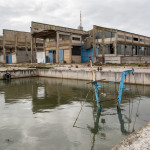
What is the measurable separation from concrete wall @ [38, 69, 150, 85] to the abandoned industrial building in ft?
32.4

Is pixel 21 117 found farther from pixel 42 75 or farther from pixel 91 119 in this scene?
pixel 42 75

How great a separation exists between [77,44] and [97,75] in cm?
2452

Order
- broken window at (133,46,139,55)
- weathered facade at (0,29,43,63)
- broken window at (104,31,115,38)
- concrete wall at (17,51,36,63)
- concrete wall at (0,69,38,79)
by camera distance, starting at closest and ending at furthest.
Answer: concrete wall at (0,69,38,79) < broken window at (104,31,115,38) < broken window at (133,46,139,55) < concrete wall at (17,51,36,63) < weathered facade at (0,29,43,63)

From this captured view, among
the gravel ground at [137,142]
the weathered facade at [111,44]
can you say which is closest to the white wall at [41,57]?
the weathered facade at [111,44]

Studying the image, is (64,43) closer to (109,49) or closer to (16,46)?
(109,49)

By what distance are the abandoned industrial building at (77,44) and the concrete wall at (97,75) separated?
986cm

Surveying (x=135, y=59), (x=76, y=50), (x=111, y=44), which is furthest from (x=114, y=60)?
(x=76, y=50)

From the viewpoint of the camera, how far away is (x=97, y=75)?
26.4 m

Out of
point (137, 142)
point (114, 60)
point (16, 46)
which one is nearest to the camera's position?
point (137, 142)

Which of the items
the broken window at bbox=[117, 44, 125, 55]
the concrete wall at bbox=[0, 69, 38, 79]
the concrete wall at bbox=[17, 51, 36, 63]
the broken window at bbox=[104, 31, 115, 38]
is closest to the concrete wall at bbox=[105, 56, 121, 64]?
the broken window at bbox=[117, 44, 125, 55]

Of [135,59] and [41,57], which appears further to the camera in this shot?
[41,57]

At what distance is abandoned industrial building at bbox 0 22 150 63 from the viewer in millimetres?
45150

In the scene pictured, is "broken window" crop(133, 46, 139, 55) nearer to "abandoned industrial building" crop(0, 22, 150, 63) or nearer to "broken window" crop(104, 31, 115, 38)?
"abandoned industrial building" crop(0, 22, 150, 63)

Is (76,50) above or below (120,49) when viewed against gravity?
below
